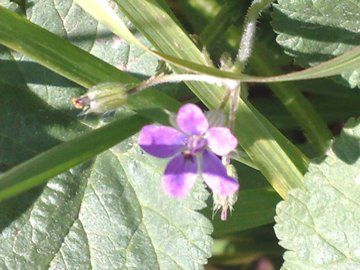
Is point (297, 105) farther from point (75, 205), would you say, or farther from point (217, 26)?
point (75, 205)

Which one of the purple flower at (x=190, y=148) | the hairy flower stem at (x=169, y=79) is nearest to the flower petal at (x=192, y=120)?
the purple flower at (x=190, y=148)

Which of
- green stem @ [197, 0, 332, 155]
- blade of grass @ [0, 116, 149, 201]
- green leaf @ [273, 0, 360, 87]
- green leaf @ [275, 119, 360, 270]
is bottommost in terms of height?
blade of grass @ [0, 116, 149, 201]

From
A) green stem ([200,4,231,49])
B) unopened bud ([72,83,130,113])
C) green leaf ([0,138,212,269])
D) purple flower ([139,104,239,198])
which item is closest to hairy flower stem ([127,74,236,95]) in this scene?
unopened bud ([72,83,130,113])

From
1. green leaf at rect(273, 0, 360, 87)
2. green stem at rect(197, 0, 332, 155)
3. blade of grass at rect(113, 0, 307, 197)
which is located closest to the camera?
blade of grass at rect(113, 0, 307, 197)

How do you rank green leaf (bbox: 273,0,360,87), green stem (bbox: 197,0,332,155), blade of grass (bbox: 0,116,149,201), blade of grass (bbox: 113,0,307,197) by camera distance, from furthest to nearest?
1. green stem (bbox: 197,0,332,155)
2. green leaf (bbox: 273,0,360,87)
3. blade of grass (bbox: 113,0,307,197)
4. blade of grass (bbox: 0,116,149,201)

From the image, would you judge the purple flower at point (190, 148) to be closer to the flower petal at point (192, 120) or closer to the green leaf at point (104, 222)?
the flower petal at point (192, 120)

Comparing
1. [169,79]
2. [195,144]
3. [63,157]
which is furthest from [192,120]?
[63,157]

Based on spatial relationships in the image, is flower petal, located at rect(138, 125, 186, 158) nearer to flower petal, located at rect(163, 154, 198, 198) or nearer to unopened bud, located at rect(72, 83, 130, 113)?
flower petal, located at rect(163, 154, 198, 198)

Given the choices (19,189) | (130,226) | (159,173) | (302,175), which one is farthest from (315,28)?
(19,189)

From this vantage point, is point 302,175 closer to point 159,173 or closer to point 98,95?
point 159,173
